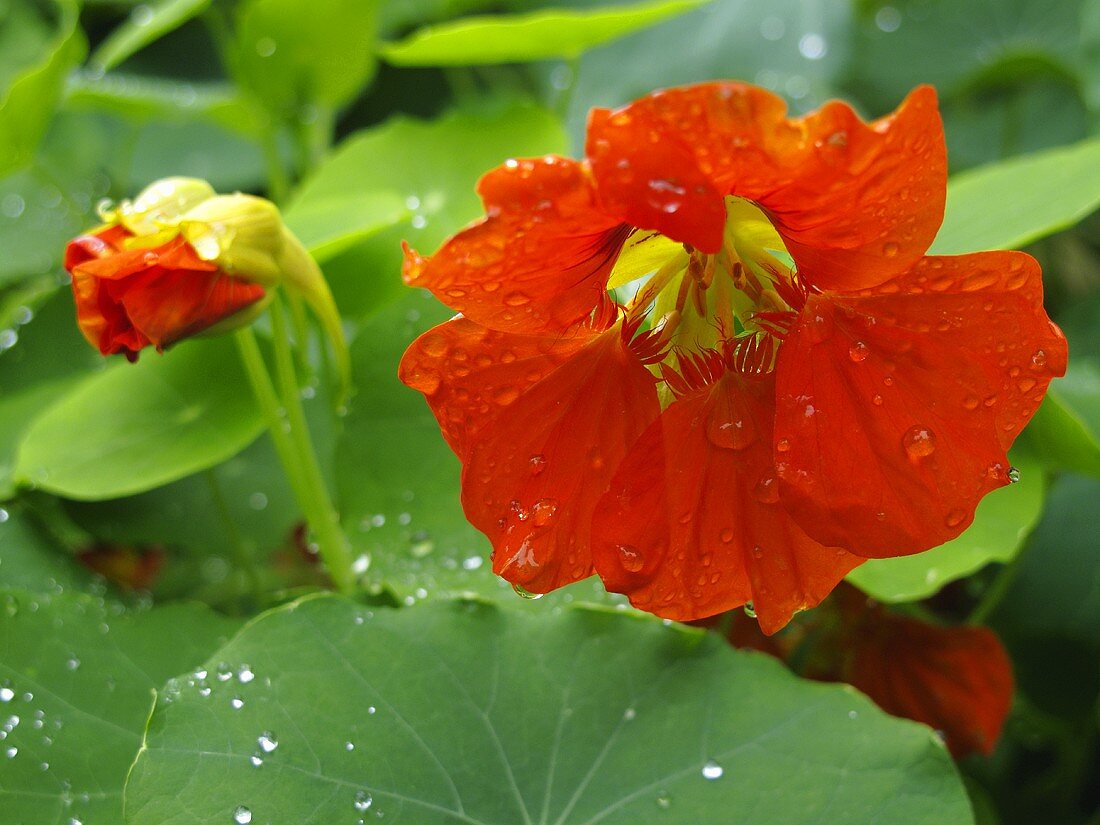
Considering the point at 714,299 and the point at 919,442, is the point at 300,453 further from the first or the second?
the point at 919,442

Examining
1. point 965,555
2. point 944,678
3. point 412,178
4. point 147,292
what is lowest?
point 944,678

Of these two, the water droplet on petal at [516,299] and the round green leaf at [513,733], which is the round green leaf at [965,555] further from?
the water droplet on petal at [516,299]

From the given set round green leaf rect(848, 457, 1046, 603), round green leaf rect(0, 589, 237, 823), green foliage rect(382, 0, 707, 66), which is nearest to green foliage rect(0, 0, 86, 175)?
green foliage rect(382, 0, 707, 66)

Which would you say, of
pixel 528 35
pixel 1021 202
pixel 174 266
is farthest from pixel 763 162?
pixel 528 35

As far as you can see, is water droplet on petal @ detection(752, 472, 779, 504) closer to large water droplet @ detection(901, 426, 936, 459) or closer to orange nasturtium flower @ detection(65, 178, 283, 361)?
large water droplet @ detection(901, 426, 936, 459)

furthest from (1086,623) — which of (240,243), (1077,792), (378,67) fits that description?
(378,67)

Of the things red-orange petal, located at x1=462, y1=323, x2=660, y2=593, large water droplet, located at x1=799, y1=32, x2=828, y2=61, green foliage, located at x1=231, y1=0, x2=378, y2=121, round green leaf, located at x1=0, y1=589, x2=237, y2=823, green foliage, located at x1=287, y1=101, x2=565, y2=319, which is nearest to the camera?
red-orange petal, located at x1=462, y1=323, x2=660, y2=593
